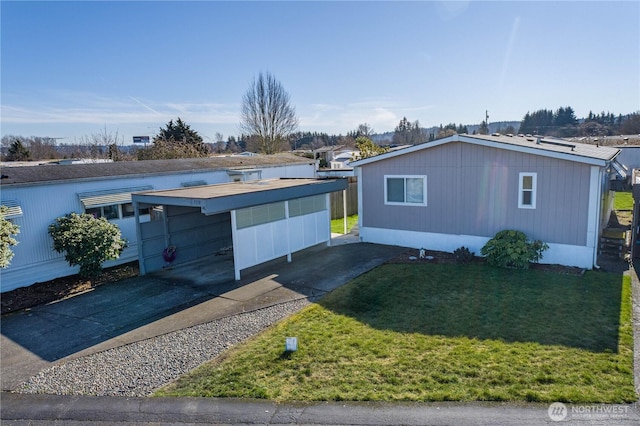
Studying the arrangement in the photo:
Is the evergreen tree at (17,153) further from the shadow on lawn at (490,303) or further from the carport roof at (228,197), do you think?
the shadow on lawn at (490,303)

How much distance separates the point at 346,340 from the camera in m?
7.36

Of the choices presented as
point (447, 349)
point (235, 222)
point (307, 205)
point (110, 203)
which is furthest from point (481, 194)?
point (110, 203)

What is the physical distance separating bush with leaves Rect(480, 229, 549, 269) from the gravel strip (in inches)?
258

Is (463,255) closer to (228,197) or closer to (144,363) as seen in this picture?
(228,197)

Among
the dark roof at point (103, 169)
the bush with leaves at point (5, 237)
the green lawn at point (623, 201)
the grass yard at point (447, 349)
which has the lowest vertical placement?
the grass yard at point (447, 349)

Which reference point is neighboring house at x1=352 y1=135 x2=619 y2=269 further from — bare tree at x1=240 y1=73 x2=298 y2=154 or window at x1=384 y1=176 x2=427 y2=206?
bare tree at x1=240 y1=73 x2=298 y2=154

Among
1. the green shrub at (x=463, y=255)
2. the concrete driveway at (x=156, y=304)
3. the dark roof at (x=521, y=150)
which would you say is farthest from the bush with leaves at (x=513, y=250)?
the concrete driveway at (x=156, y=304)

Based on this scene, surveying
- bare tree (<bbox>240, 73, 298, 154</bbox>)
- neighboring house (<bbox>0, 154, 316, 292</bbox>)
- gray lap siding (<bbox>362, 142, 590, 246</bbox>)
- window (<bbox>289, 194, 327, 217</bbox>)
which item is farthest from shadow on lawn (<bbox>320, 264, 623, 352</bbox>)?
bare tree (<bbox>240, 73, 298, 154</bbox>)

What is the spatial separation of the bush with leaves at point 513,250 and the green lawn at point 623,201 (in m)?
12.1

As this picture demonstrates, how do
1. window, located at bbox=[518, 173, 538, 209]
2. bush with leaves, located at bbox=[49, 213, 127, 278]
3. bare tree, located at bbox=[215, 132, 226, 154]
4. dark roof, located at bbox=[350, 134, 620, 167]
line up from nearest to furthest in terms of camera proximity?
dark roof, located at bbox=[350, 134, 620, 167]
bush with leaves, located at bbox=[49, 213, 127, 278]
window, located at bbox=[518, 173, 538, 209]
bare tree, located at bbox=[215, 132, 226, 154]

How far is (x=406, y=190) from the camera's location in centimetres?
1414

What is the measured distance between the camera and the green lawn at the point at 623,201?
66.9 feet

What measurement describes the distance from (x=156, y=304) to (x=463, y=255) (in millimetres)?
8613

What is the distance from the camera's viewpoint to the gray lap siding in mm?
11125
